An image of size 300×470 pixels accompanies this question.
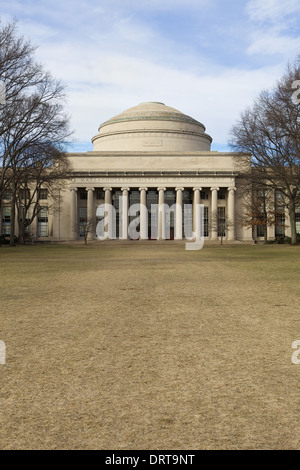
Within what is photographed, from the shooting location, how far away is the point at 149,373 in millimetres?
5750

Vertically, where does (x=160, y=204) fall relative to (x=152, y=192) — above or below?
below

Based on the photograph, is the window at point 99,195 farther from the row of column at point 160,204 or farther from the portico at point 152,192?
the row of column at point 160,204

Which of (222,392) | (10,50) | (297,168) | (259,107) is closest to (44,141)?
(10,50)

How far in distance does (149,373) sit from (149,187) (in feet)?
279

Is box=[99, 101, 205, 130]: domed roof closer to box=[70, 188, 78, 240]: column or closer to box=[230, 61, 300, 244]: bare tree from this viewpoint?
box=[70, 188, 78, 240]: column

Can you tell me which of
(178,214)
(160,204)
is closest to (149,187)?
(160,204)

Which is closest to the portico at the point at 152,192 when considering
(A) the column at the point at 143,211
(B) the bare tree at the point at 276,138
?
(A) the column at the point at 143,211

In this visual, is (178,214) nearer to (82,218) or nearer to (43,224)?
(82,218)

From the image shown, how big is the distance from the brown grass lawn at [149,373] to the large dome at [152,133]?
8460 centimetres

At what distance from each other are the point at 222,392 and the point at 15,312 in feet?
20.3

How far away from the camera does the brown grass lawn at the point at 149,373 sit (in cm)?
396

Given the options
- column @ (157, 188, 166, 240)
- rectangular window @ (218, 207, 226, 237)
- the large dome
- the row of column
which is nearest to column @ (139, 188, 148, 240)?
the row of column

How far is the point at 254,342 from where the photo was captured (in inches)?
290

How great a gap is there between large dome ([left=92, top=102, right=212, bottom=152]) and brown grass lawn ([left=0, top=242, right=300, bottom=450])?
8460 centimetres
